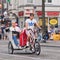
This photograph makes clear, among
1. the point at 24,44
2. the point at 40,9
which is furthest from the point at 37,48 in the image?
the point at 40,9

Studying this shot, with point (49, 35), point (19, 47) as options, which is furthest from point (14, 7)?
point (19, 47)

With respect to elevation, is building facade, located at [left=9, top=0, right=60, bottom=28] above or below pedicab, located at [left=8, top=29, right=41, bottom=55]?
below

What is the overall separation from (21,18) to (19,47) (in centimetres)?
3064

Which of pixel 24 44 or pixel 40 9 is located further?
pixel 40 9

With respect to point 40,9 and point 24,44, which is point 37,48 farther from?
point 40,9

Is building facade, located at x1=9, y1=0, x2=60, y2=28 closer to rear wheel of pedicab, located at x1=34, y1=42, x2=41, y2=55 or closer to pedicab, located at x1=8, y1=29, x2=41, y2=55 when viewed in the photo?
pedicab, located at x1=8, y1=29, x2=41, y2=55

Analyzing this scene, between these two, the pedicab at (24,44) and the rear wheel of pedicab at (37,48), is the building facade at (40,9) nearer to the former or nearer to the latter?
the pedicab at (24,44)

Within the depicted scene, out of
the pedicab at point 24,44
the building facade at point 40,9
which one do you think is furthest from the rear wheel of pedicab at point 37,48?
the building facade at point 40,9

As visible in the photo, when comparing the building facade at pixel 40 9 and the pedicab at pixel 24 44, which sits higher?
the pedicab at pixel 24 44

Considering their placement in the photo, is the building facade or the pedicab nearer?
the pedicab

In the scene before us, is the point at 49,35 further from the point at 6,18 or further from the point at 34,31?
the point at 6,18

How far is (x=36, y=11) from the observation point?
146 ft

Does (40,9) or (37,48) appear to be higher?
(37,48)

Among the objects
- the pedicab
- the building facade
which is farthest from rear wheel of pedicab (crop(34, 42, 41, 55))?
the building facade
